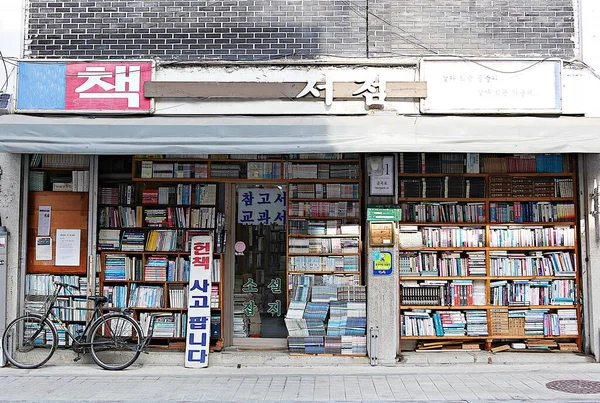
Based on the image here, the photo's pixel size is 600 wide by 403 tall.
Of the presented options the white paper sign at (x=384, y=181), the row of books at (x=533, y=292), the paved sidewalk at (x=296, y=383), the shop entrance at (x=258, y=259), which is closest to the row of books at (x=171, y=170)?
the shop entrance at (x=258, y=259)

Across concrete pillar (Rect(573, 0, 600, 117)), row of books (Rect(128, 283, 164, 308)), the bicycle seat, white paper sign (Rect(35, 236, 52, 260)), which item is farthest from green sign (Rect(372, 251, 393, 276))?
white paper sign (Rect(35, 236, 52, 260))

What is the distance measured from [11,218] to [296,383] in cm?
476

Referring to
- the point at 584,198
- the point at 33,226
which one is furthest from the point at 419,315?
the point at 33,226

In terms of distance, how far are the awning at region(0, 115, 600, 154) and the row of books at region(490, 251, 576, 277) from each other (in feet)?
6.69

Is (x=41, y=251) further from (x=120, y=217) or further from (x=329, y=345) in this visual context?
(x=329, y=345)

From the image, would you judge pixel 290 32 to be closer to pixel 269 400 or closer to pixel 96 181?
pixel 96 181

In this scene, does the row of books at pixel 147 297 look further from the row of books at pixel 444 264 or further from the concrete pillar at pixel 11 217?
the row of books at pixel 444 264

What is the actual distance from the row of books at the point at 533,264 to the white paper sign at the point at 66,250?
245 inches

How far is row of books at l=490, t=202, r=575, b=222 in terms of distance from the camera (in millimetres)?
9438

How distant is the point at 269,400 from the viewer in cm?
725

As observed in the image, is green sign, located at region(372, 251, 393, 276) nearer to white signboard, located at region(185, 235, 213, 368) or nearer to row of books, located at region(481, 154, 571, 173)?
row of books, located at region(481, 154, 571, 173)

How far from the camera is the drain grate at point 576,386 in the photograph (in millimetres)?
7480

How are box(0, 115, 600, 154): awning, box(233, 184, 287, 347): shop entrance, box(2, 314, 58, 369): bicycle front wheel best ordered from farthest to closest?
box(233, 184, 287, 347): shop entrance, box(2, 314, 58, 369): bicycle front wheel, box(0, 115, 600, 154): awning

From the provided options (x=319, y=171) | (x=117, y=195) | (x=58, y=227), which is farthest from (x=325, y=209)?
(x=58, y=227)
